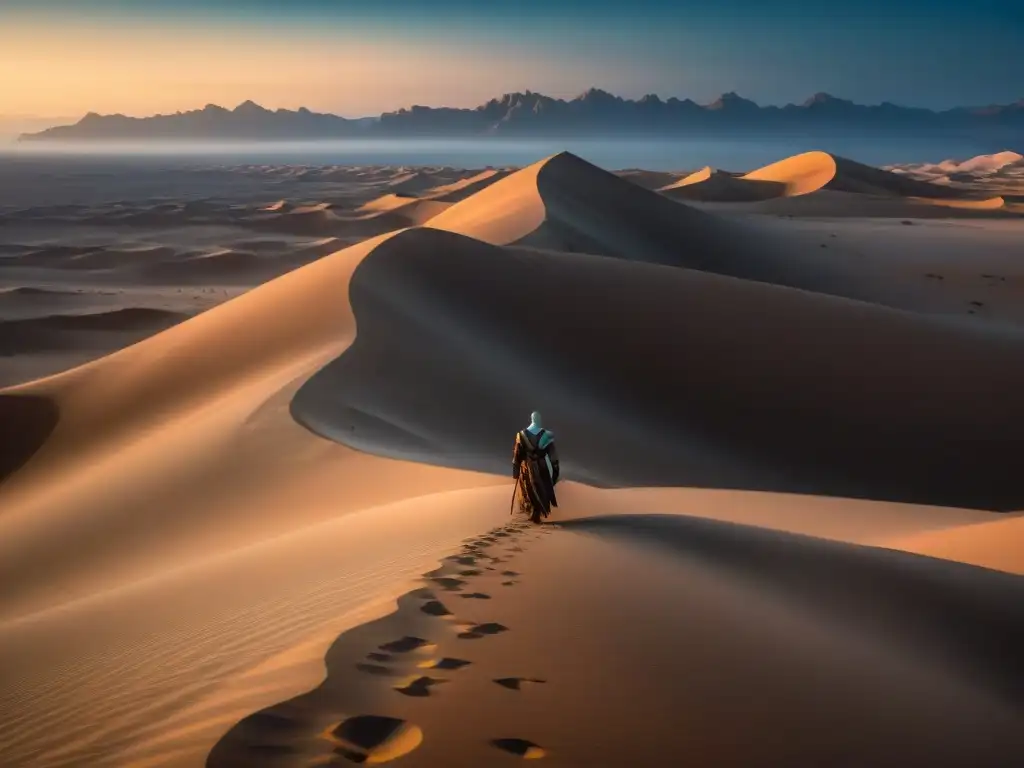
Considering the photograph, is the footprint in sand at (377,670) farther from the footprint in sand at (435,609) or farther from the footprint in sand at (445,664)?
the footprint in sand at (435,609)

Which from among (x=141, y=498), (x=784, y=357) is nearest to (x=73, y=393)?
(x=141, y=498)

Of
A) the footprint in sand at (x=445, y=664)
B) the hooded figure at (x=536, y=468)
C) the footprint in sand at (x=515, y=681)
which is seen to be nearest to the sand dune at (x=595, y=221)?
the hooded figure at (x=536, y=468)

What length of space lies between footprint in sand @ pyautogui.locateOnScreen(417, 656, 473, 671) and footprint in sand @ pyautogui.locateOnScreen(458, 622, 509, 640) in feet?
0.75

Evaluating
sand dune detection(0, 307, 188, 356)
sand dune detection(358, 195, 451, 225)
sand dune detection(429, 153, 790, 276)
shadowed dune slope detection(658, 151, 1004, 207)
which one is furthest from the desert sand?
shadowed dune slope detection(658, 151, 1004, 207)

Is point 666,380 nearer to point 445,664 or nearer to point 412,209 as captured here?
point 445,664

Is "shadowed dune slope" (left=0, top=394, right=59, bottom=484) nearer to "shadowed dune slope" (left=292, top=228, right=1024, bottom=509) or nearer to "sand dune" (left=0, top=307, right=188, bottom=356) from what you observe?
"shadowed dune slope" (left=292, top=228, right=1024, bottom=509)

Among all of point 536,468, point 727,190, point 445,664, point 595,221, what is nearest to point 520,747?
point 445,664

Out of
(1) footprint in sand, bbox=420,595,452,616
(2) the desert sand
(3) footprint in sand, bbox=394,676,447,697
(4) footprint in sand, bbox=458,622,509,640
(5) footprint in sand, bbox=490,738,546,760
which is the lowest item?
(2) the desert sand

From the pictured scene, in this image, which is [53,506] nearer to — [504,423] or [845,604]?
[504,423]

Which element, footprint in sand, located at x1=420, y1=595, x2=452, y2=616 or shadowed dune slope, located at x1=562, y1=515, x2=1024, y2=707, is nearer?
footprint in sand, located at x1=420, y1=595, x2=452, y2=616

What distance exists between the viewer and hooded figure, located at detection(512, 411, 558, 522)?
6.62 meters

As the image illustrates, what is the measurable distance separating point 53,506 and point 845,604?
9.08m

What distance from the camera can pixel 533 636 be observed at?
3.90 m

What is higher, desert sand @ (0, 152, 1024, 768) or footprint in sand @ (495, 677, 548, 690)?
footprint in sand @ (495, 677, 548, 690)
